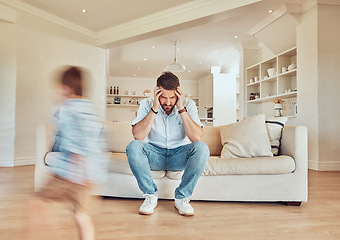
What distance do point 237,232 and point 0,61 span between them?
13.9 ft

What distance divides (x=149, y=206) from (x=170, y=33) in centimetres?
410

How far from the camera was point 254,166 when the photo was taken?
6.52ft

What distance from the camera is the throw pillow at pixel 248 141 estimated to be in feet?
7.00

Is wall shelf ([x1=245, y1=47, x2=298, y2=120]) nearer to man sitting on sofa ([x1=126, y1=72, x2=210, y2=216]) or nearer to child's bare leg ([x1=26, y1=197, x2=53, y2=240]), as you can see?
man sitting on sofa ([x1=126, y1=72, x2=210, y2=216])

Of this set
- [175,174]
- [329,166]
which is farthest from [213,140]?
[329,166]

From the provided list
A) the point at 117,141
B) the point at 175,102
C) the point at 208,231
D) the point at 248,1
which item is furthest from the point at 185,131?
the point at 248,1

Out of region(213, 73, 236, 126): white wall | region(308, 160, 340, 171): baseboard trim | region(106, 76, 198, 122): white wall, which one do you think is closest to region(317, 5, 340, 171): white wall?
region(308, 160, 340, 171): baseboard trim

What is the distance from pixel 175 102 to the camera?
185 cm

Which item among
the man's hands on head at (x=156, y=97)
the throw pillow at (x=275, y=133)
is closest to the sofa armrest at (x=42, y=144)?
the man's hands on head at (x=156, y=97)

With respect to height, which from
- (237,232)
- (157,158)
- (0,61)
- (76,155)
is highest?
(0,61)

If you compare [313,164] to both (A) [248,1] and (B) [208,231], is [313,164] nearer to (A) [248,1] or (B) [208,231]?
(A) [248,1]

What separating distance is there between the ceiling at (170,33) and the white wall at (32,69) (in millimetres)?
336

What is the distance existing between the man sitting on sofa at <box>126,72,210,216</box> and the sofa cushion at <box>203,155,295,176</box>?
26cm

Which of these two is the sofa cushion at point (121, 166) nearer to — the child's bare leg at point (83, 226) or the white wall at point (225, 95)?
the child's bare leg at point (83, 226)
